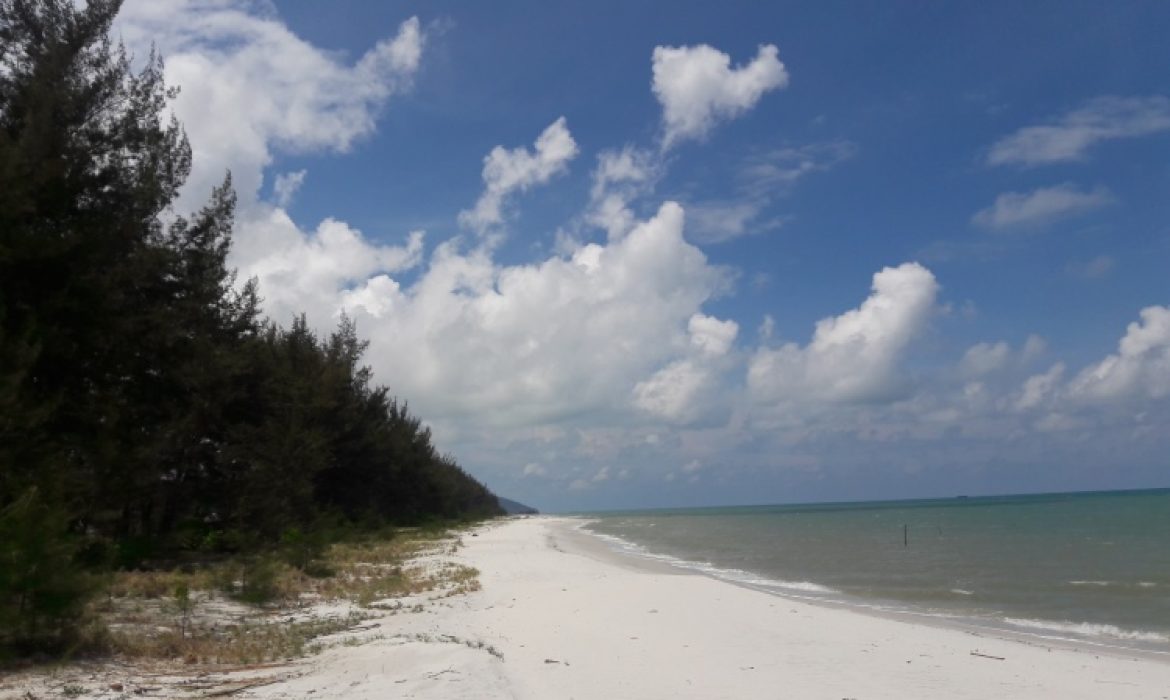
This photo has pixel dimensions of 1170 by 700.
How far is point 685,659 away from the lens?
10914 mm

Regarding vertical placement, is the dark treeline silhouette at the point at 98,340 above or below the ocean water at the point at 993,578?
above

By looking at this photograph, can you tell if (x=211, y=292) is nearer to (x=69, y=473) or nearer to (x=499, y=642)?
(x=69, y=473)

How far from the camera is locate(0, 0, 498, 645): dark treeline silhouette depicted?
1220 centimetres

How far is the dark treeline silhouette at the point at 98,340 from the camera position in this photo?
1220cm

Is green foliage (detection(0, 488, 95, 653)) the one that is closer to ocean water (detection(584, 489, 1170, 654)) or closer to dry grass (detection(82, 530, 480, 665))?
dry grass (detection(82, 530, 480, 665))

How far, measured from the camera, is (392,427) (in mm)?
57688

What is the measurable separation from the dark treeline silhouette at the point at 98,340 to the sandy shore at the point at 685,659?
13.3ft

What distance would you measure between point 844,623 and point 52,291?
1555cm

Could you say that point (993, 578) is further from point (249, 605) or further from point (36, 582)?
point (36, 582)

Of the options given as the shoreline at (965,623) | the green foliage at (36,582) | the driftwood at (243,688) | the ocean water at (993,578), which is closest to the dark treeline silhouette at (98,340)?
the green foliage at (36,582)

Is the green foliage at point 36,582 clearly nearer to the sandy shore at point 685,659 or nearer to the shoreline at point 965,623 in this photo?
the sandy shore at point 685,659

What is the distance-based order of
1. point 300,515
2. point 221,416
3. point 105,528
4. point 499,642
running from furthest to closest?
point 300,515 → point 221,416 → point 105,528 → point 499,642

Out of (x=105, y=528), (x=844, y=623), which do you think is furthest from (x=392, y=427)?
(x=844, y=623)

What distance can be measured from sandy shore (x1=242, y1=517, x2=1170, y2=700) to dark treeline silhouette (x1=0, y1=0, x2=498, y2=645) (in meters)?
4.04
